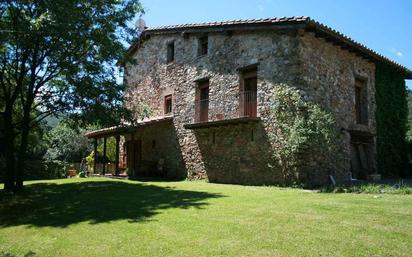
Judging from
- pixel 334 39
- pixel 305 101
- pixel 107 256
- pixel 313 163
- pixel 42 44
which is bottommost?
pixel 107 256

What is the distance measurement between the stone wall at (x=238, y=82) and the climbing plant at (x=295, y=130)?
1.21 feet

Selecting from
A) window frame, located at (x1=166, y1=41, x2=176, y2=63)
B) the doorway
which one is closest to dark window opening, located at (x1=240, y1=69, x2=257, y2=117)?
the doorway

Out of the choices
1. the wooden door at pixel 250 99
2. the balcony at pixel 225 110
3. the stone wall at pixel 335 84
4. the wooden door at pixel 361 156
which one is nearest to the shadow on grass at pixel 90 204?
the balcony at pixel 225 110

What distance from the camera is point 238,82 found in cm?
1578

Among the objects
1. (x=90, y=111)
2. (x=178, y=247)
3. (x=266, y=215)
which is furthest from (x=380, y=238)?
(x=90, y=111)

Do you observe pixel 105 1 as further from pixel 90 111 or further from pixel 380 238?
pixel 380 238

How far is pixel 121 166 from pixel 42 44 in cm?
1184

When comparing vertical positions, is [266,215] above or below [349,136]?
below

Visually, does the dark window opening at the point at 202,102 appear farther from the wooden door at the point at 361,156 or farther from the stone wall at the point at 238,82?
the wooden door at the point at 361,156

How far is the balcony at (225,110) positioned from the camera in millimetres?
15234

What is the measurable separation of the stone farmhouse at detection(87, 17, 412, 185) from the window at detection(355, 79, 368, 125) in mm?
45

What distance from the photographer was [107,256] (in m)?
5.60

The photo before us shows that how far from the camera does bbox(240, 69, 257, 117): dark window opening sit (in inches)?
601

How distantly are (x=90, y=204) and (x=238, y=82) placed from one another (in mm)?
8184
